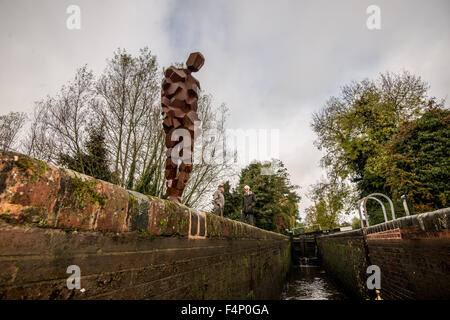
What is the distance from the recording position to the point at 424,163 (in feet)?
34.7

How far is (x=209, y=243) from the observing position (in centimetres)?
207

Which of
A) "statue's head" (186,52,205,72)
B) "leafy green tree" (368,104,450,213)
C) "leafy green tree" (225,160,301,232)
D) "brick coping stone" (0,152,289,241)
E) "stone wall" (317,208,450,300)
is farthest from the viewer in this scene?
"leafy green tree" (225,160,301,232)

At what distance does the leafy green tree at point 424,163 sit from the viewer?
10062 millimetres

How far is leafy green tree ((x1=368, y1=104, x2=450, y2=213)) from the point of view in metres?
10.1

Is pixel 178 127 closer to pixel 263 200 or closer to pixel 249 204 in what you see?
pixel 249 204

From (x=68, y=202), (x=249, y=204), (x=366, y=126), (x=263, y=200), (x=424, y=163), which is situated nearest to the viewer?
(x=68, y=202)

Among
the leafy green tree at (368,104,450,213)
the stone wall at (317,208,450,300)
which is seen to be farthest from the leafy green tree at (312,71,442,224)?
the stone wall at (317,208,450,300)

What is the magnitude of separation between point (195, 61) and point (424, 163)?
1274cm

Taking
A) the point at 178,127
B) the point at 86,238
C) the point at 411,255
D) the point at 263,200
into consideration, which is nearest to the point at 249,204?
the point at 411,255

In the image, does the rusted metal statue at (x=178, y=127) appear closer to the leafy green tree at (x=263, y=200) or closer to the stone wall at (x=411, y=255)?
the stone wall at (x=411, y=255)

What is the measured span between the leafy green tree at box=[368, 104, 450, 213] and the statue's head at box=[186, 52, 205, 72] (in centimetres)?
1179

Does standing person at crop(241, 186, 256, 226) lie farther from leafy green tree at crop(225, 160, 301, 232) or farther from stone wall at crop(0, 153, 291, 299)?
leafy green tree at crop(225, 160, 301, 232)
